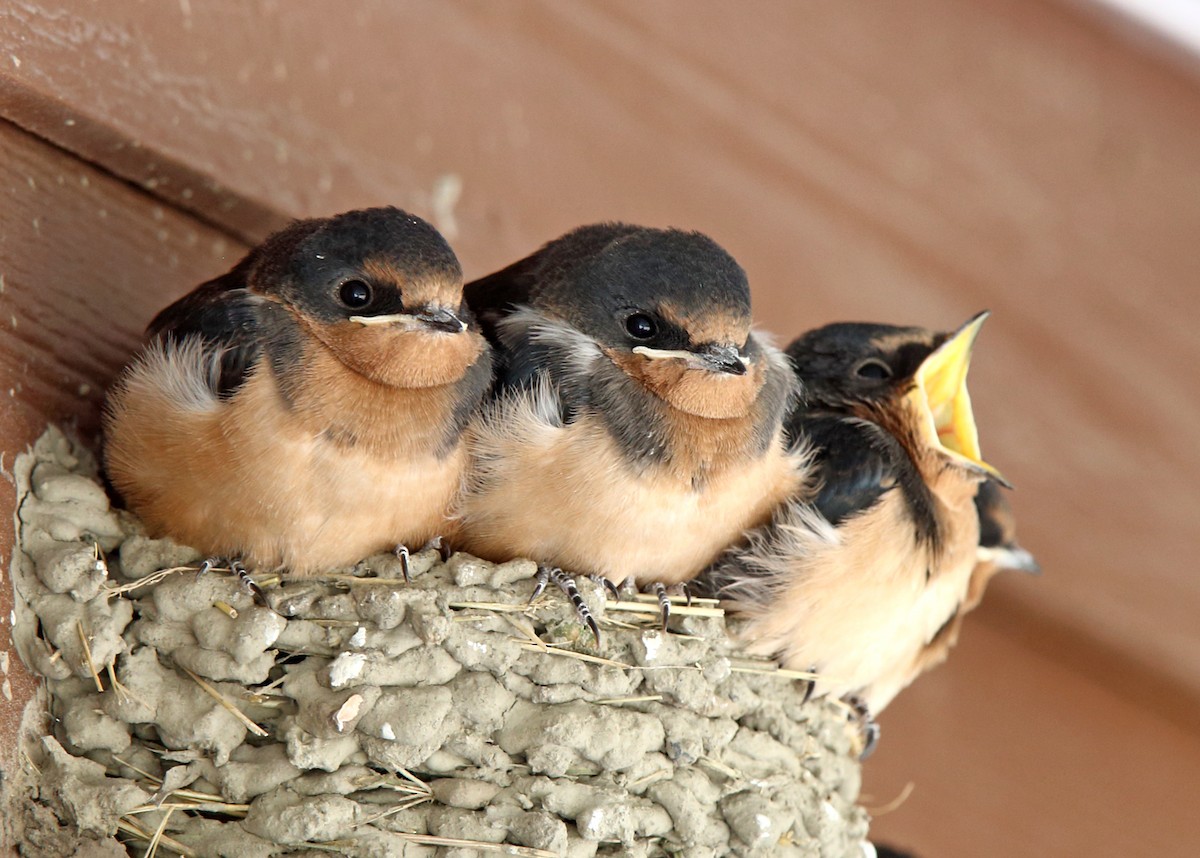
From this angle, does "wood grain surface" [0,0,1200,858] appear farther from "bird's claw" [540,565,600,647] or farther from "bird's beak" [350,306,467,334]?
"bird's claw" [540,565,600,647]

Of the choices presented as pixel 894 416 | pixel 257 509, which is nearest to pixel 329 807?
pixel 257 509

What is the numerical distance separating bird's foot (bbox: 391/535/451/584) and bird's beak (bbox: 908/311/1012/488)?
1062mm

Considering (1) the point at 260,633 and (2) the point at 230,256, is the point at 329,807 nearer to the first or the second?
(1) the point at 260,633

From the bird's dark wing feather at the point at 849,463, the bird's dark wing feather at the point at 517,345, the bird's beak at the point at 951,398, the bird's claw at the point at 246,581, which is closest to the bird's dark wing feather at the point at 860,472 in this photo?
the bird's dark wing feather at the point at 849,463

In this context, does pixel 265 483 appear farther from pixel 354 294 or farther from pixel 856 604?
pixel 856 604

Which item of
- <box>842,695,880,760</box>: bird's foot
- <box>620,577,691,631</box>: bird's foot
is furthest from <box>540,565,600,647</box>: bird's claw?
<box>842,695,880,760</box>: bird's foot

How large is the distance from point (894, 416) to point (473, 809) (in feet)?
4.27

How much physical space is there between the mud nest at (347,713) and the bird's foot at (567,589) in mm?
20

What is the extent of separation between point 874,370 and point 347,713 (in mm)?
1457

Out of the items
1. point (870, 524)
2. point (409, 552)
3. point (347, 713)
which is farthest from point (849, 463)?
point (347, 713)

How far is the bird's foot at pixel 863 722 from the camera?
3.11m

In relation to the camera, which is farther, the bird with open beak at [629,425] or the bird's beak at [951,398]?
the bird's beak at [951,398]

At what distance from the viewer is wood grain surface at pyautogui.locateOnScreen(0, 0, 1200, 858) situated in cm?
349

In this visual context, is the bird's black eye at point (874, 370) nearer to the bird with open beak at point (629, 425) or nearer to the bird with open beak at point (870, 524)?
the bird with open beak at point (870, 524)
